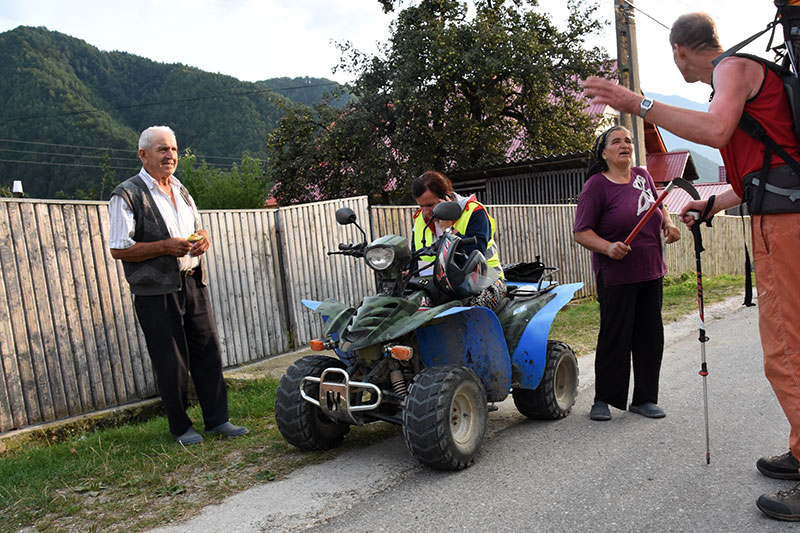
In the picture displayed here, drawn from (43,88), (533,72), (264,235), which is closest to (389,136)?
(533,72)

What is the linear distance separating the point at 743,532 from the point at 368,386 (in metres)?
1.95

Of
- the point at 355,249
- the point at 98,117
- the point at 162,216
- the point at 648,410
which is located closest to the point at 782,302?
the point at 648,410

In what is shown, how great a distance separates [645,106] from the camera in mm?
2932

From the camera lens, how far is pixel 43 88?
6412 cm

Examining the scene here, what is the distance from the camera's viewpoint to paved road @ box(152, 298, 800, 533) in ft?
10.0

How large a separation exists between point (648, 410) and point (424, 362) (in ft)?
5.78

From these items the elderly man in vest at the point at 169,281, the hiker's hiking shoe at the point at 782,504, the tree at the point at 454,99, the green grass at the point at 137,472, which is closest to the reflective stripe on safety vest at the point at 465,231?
the green grass at the point at 137,472

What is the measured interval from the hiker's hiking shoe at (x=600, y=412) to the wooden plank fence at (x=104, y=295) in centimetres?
399

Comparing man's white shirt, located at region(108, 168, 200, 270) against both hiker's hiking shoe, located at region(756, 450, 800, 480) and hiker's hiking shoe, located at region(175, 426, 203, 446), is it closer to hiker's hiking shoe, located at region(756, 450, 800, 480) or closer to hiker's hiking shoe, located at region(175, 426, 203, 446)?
hiker's hiking shoe, located at region(175, 426, 203, 446)

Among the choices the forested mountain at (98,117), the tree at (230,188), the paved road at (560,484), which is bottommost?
the paved road at (560,484)

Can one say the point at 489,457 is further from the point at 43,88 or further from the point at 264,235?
the point at 43,88

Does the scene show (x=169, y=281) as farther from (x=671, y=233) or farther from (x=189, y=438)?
(x=671, y=233)

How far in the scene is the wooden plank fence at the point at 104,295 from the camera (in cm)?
505

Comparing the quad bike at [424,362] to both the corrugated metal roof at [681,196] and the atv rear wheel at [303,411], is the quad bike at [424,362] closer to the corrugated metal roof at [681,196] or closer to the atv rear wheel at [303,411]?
the atv rear wheel at [303,411]
